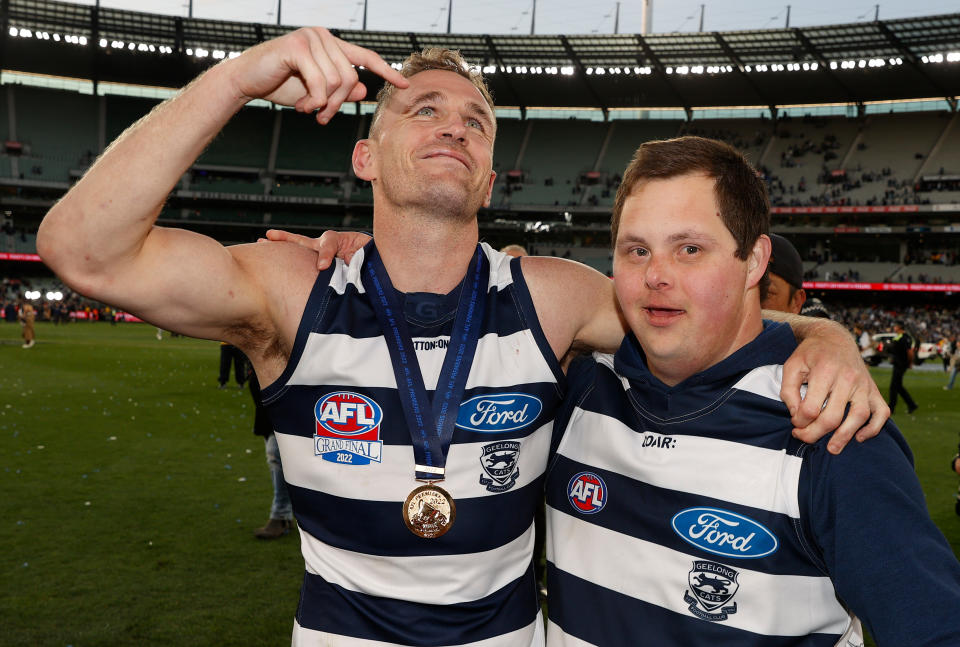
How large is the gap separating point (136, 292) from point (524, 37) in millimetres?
40062

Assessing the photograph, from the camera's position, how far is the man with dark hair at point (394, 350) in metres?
1.84

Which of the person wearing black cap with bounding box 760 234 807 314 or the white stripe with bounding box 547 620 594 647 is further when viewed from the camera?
the person wearing black cap with bounding box 760 234 807 314

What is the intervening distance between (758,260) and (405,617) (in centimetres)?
144

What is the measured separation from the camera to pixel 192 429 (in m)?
10.7

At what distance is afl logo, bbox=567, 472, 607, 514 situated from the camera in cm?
203

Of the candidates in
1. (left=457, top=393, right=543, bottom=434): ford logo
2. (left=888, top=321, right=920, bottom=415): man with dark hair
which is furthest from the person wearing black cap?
(left=888, top=321, right=920, bottom=415): man with dark hair

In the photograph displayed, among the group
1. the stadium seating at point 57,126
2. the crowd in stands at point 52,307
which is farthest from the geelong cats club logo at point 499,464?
the stadium seating at point 57,126

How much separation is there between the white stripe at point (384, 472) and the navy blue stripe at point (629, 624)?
1.20ft

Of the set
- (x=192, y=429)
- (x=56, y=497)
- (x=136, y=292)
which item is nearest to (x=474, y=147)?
(x=136, y=292)

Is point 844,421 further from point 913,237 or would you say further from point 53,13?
point 913,237

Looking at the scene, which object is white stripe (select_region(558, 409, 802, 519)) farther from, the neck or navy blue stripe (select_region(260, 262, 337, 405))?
navy blue stripe (select_region(260, 262, 337, 405))

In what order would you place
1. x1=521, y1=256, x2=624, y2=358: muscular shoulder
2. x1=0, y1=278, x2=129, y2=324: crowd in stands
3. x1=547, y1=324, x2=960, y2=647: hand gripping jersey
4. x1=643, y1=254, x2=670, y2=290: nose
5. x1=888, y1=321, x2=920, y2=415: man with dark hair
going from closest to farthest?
x1=547, y1=324, x2=960, y2=647: hand gripping jersey, x1=643, y1=254, x2=670, y2=290: nose, x1=521, y1=256, x2=624, y2=358: muscular shoulder, x1=888, y1=321, x2=920, y2=415: man with dark hair, x1=0, y1=278, x2=129, y2=324: crowd in stands

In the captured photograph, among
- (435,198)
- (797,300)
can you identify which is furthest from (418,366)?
(797,300)

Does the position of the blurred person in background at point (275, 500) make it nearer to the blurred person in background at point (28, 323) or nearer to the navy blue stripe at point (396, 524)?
the navy blue stripe at point (396, 524)
